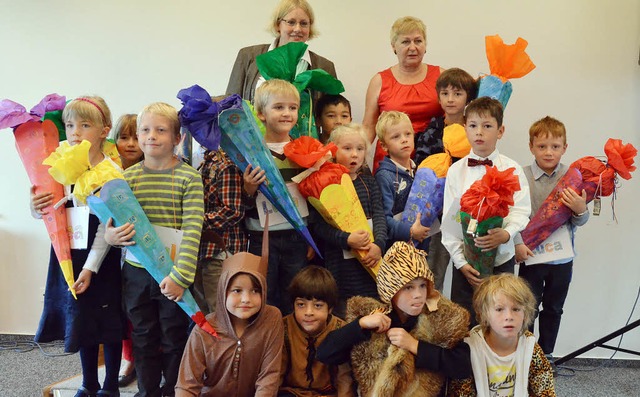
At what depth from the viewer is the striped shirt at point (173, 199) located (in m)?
2.21

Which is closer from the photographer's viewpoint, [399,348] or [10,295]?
[399,348]

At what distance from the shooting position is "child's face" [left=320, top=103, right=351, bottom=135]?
2.88 metres

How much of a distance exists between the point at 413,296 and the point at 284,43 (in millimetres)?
1597

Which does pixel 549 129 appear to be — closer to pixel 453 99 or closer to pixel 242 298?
pixel 453 99

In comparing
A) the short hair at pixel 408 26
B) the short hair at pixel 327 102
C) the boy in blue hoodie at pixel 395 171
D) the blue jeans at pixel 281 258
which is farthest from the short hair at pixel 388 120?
the blue jeans at pixel 281 258

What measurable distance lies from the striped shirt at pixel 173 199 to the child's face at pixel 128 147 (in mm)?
573

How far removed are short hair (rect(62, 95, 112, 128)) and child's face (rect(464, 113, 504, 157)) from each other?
5.35ft

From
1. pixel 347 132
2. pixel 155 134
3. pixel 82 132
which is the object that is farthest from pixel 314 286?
pixel 82 132

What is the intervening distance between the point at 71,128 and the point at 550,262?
2364 millimetres

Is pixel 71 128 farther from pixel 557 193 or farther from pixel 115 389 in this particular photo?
pixel 557 193

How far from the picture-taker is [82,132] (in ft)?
8.05

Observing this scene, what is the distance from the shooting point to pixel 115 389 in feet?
8.45

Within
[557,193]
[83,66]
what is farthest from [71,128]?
[557,193]

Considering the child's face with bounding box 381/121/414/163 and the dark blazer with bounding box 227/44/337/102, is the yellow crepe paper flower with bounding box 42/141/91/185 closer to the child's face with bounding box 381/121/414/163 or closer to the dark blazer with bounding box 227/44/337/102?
the dark blazer with bounding box 227/44/337/102
